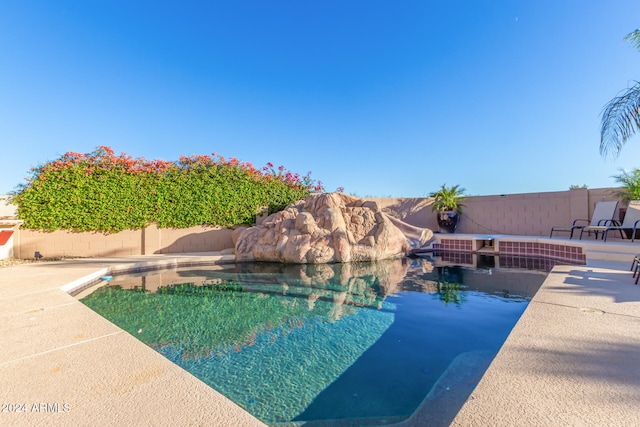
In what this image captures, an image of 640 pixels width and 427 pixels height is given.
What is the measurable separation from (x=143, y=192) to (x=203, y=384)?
9.72 metres

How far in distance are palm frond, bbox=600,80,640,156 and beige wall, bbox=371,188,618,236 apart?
15.3 feet

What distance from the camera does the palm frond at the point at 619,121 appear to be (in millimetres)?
6121

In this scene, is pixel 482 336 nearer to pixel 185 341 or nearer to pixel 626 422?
pixel 626 422

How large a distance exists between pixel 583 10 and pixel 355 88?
7.50 metres

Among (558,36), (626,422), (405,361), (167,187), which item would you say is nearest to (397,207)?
(558,36)

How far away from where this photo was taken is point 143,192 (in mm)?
9578

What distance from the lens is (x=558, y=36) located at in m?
7.75

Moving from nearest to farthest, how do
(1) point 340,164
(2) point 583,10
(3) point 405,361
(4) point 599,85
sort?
1. (3) point 405,361
2. (2) point 583,10
3. (4) point 599,85
4. (1) point 340,164

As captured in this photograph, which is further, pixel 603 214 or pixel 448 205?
pixel 448 205

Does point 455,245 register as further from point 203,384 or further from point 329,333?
point 203,384

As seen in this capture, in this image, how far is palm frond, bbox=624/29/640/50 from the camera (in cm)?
577

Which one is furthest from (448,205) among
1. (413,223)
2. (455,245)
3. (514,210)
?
(514,210)

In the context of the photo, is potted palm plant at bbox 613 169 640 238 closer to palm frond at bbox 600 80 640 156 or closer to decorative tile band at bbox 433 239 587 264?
decorative tile band at bbox 433 239 587 264

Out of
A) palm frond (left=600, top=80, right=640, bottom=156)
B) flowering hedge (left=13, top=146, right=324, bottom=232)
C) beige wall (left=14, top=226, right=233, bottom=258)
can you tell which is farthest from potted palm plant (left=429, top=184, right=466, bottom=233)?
beige wall (left=14, top=226, right=233, bottom=258)
